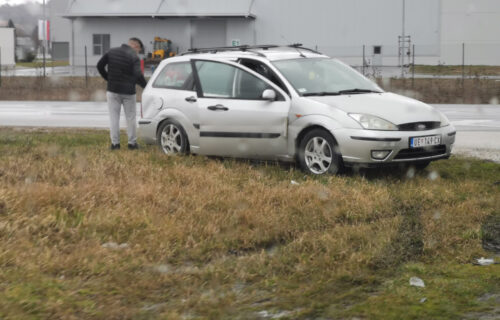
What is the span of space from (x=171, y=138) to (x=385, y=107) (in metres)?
3.25

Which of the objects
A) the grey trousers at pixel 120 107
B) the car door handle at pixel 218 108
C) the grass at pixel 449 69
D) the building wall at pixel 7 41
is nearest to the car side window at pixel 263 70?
the car door handle at pixel 218 108

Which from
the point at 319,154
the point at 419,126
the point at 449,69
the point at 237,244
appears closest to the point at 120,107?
the point at 319,154

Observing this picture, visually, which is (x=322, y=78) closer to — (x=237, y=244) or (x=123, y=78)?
(x=123, y=78)

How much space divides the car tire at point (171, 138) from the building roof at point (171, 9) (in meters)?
34.7

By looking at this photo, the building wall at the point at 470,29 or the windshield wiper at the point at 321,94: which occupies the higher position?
the building wall at the point at 470,29

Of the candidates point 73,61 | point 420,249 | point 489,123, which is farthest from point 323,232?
point 73,61

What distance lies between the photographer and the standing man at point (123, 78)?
36.2 ft

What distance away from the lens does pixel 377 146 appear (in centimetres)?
804

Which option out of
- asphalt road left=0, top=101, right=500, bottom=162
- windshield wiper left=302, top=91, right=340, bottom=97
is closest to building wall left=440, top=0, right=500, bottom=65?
asphalt road left=0, top=101, right=500, bottom=162

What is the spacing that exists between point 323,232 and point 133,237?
1.54 metres

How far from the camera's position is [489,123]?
15.7m

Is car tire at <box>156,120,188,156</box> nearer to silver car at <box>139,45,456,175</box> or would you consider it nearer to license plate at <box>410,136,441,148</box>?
silver car at <box>139,45,456,175</box>

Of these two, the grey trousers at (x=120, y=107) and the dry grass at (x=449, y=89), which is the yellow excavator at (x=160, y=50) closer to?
the dry grass at (x=449, y=89)

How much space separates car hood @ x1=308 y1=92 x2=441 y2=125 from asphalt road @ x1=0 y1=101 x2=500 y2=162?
2.13m
